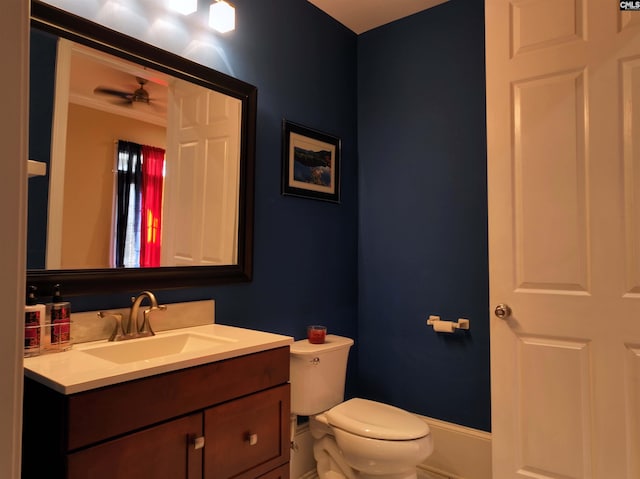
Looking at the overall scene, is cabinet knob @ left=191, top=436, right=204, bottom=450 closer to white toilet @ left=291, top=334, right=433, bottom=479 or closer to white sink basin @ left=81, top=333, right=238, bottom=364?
white sink basin @ left=81, top=333, right=238, bottom=364

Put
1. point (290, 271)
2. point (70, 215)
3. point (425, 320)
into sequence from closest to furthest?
point (70, 215)
point (290, 271)
point (425, 320)

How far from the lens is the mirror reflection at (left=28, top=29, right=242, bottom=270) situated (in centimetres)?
131

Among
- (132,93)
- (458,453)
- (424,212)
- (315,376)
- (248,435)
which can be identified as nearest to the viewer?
(248,435)

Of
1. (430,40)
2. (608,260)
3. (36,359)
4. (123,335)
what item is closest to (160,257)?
(123,335)

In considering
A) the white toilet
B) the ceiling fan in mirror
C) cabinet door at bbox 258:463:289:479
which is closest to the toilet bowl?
the white toilet

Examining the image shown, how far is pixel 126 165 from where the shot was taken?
4.89ft

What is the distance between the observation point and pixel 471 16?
2256mm

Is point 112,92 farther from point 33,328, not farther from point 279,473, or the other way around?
point 279,473

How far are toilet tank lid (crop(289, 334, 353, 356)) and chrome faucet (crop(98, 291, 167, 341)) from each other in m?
0.71

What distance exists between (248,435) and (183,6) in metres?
1.61

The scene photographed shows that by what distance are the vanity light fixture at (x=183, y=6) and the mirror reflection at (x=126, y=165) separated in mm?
271

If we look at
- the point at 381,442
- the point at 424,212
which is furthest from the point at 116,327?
the point at 424,212

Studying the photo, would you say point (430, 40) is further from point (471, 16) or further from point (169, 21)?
point (169, 21)

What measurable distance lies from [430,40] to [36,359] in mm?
2433
